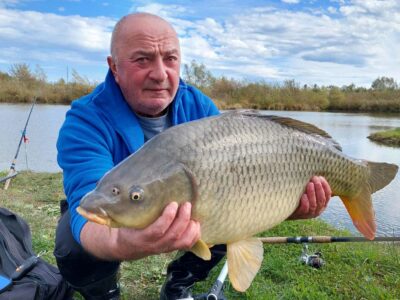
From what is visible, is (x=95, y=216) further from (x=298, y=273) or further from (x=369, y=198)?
(x=298, y=273)

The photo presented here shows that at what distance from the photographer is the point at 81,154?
141cm

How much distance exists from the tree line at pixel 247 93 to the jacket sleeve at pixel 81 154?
60.9ft

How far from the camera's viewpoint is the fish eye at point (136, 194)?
97 cm

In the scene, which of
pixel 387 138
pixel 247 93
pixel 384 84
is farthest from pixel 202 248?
pixel 384 84

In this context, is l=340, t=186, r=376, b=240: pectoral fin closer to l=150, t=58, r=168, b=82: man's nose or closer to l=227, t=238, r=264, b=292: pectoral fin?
l=227, t=238, r=264, b=292: pectoral fin

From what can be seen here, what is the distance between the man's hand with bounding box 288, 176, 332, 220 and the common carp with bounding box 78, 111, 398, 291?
24mm

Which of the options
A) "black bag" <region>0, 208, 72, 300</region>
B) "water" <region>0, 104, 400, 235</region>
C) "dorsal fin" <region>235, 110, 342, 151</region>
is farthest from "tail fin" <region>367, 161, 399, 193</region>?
"water" <region>0, 104, 400, 235</region>

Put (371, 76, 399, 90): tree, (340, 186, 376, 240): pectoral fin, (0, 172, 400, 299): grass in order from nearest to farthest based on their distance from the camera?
(340, 186, 376, 240): pectoral fin → (0, 172, 400, 299): grass → (371, 76, 399, 90): tree

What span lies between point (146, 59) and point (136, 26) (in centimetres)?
11

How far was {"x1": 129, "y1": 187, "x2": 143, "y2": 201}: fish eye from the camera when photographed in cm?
97

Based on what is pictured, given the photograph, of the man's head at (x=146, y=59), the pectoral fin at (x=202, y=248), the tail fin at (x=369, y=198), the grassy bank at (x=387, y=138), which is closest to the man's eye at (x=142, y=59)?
the man's head at (x=146, y=59)

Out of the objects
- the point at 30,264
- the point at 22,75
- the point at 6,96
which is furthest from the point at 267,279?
the point at 22,75

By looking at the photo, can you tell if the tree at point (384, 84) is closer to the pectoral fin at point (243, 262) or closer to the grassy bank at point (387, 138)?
the grassy bank at point (387, 138)

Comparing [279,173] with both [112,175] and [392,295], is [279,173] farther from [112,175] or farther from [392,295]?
[392,295]
